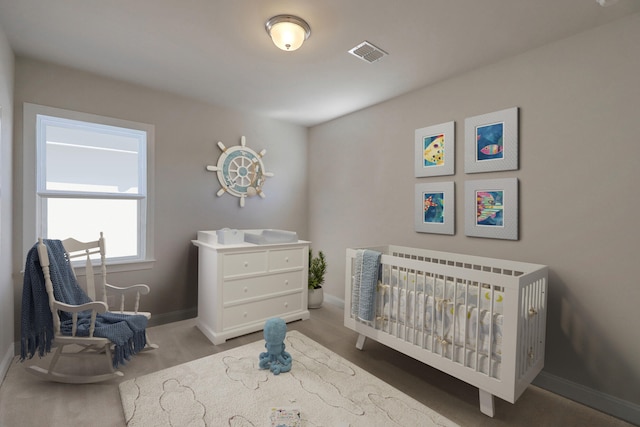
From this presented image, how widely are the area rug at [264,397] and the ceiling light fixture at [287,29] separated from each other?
2257 mm

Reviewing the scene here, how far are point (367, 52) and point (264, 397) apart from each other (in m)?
2.52

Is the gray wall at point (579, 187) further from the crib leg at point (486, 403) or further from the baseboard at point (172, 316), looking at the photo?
the baseboard at point (172, 316)

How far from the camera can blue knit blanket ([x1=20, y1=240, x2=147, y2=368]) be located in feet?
6.45

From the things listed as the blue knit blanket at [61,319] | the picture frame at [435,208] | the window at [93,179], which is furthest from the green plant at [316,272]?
the blue knit blanket at [61,319]

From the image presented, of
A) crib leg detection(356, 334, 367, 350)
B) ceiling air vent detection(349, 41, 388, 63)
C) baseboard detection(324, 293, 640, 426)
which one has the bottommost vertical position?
baseboard detection(324, 293, 640, 426)

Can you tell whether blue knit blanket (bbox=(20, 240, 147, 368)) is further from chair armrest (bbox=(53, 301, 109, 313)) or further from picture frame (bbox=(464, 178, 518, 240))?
picture frame (bbox=(464, 178, 518, 240))

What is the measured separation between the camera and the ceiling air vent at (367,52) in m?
2.21

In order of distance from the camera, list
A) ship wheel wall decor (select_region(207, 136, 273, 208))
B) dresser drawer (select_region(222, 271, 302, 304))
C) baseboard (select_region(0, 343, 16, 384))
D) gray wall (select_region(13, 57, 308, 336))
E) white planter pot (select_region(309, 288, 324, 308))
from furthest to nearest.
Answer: white planter pot (select_region(309, 288, 324, 308)) → ship wheel wall decor (select_region(207, 136, 273, 208)) → dresser drawer (select_region(222, 271, 302, 304)) → gray wall (select_region(13, 57, 308, 336)) → baseboard (select_region(0, 343, 16, 384))

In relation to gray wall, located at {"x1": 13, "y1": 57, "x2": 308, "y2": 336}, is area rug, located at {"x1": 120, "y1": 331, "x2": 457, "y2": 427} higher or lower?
lower

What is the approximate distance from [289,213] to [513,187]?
2.69m

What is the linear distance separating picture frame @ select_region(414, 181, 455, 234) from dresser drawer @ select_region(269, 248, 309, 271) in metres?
1.27

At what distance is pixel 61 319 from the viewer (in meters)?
A: 2.13

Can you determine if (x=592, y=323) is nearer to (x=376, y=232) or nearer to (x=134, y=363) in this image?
(x=376, y=232)

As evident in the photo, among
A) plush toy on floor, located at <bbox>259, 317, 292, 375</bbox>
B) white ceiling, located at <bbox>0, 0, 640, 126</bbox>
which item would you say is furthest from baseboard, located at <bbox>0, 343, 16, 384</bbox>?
white ceiling, located at <bbox>0, 0, 640, 126</bbox>
